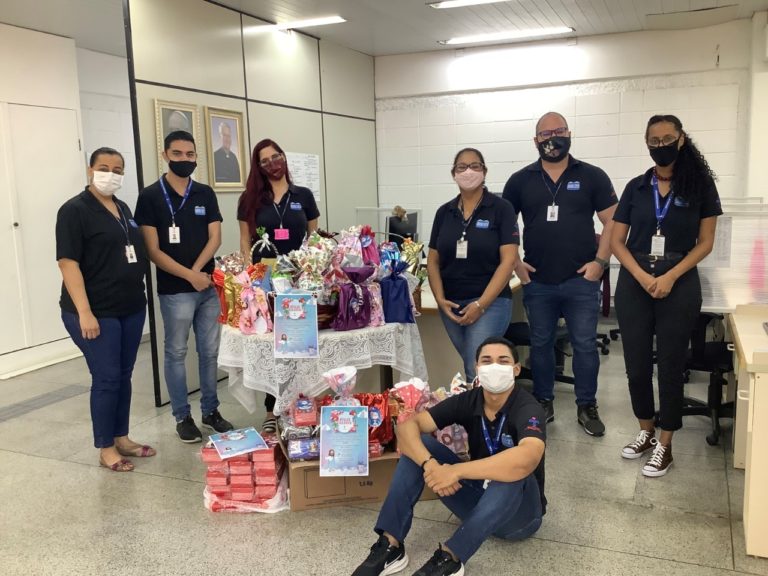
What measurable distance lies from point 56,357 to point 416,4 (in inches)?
168

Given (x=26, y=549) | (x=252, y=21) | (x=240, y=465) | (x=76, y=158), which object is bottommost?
(x=26, y=549)

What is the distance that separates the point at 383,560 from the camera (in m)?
2.28

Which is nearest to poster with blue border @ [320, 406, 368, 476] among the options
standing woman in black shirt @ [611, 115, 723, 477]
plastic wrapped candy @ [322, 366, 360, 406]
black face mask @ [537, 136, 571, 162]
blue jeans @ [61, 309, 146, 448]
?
plastic wrapped candy @ [322, 366, 360, 406]

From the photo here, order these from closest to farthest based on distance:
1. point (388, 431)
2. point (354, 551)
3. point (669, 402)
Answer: point (354, 551), point (388, 431), point (669, 402)

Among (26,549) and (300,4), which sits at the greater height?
(300,4)

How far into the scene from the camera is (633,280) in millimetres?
3035

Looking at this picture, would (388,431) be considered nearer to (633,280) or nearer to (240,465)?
(240,465)

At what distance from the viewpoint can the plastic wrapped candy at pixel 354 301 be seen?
2.88m

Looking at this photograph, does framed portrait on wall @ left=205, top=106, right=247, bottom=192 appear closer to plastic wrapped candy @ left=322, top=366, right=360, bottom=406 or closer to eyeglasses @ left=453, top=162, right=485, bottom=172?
eyeglasses @ left=453, top=162, right=485, bottom=172

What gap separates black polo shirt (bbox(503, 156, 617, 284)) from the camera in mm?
3361

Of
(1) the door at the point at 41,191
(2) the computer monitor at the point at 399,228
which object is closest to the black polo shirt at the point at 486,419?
(2) the computer monitor at the point at 399,228

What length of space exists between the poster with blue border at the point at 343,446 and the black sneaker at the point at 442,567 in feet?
1.75

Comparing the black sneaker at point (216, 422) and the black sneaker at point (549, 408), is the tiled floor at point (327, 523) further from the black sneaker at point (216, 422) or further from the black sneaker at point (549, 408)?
the black sneaker at point (216, 422)

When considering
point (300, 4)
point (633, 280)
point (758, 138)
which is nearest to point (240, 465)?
point (633, 280)
